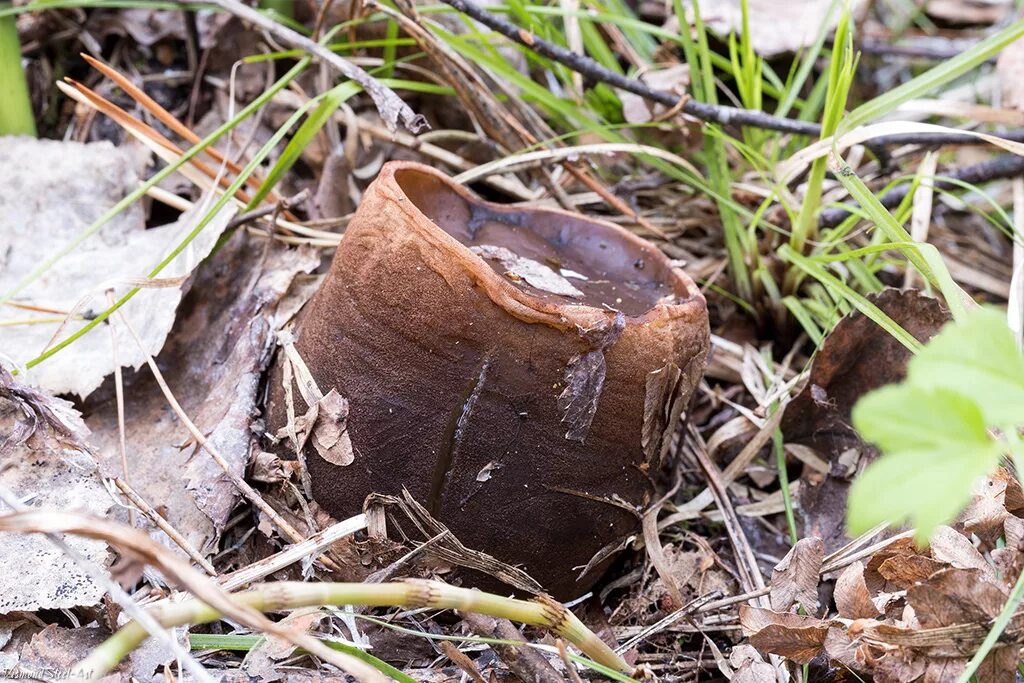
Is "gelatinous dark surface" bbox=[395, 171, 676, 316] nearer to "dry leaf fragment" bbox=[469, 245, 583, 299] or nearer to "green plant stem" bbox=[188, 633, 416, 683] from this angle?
"dry leaf fragment" bbox=[469, 245, 583, 299]

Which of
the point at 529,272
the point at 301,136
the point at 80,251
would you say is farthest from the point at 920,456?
the point at 80,251

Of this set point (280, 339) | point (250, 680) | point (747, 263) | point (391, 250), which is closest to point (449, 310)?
point (391, 250)

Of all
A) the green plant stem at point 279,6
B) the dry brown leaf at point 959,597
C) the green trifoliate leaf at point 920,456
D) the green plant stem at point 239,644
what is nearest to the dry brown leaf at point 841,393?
the dry brown leaf at point 959,597

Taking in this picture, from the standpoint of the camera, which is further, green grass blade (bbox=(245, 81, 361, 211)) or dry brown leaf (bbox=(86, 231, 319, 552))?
green grass blade (bbox=(245, 81, 361, 211))

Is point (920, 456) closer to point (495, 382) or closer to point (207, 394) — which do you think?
point (495, 382)

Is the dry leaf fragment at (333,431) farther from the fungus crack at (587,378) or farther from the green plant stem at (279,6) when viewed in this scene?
the green plant stem at (279,6)

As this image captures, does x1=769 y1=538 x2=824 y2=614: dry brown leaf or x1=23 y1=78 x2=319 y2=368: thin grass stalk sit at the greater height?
x1=23 y1=78 x2=319 y2=368: thin grass stalk

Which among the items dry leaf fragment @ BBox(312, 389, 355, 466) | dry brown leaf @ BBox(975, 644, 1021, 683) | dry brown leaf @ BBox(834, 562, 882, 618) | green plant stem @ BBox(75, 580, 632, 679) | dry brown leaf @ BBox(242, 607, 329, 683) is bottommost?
dry brown leaf @ BBox(242, 607, 329, 683)

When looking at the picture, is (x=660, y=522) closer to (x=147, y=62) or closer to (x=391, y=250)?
(x=391, y=250)

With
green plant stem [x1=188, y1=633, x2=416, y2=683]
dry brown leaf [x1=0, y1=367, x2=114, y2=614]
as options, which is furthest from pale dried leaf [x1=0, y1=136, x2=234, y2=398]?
green plant stem [x1=188, y1=633, x2=416, y2=683]
